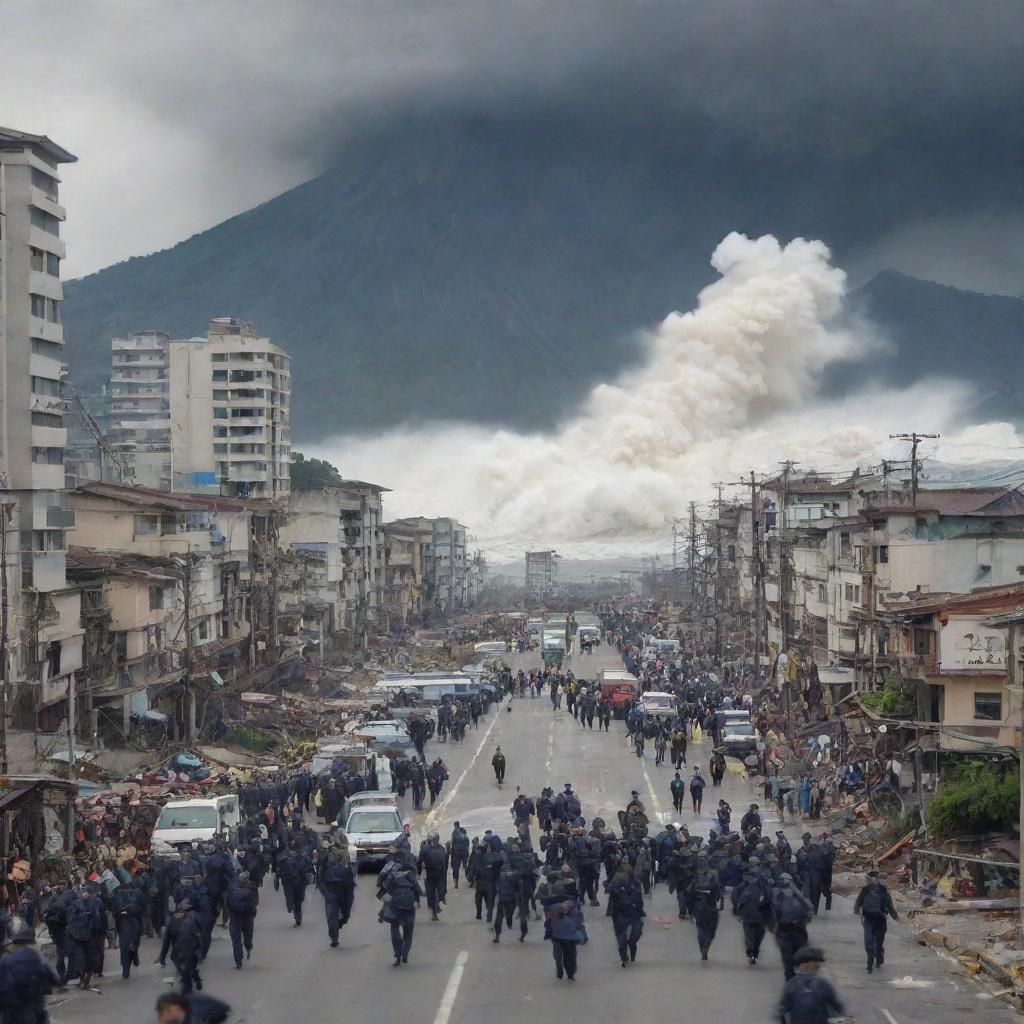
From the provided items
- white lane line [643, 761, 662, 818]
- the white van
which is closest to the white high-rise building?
white lane line [643, 761, 662, 818]

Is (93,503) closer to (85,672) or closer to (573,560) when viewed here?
(85,672)

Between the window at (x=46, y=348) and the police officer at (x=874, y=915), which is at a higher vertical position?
the window at (x=46, y=348)

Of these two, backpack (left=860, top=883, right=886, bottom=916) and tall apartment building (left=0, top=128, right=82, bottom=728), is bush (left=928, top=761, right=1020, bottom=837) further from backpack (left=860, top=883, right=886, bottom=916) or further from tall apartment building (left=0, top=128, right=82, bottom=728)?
tall apartment building (left=0, top=128, right=82, bottom=728)

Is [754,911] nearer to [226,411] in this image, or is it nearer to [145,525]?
[145,525]

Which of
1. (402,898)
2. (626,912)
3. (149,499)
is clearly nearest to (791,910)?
(626,912)

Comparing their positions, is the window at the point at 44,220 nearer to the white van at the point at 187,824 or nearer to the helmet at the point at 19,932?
the white van at the point at 187,824

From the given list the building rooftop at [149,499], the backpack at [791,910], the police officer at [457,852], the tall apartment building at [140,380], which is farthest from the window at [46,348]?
the tall apartment building at [140,380]
